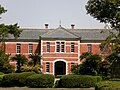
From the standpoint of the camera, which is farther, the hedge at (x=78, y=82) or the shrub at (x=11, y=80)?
the shrub at (x=11, y=80)

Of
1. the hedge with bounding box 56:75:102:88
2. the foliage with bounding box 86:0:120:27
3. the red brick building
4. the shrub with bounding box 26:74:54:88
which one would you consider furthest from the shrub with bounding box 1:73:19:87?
the red brick building

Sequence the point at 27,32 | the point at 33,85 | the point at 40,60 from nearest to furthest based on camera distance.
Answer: the point at 33,85 < the point at 40,60 < the point at 27,32

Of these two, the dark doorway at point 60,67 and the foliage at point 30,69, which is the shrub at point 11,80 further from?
the dark doorway at point 60,67

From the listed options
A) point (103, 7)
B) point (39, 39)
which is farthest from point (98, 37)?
point (103, 7)

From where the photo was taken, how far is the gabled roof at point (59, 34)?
58219 millimetres

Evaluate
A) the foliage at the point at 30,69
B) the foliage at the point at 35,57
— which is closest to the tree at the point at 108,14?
the foliage at the point at 30,69

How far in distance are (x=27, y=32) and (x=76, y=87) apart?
31821 millimetres

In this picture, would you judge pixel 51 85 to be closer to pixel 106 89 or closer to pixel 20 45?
pixel 106 89

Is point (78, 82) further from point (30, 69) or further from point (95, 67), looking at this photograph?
point (30, 69)

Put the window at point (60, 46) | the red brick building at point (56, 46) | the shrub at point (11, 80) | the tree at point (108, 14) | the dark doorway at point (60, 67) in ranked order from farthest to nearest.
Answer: the dark doorway at point (60, 67) < the window at point (60, 46) < the red brick building at point (56, 46) < the tree at point (108, 14) < the shrub at point (11, 80)

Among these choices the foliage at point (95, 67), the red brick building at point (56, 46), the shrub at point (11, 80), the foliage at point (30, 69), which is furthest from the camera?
the red brick building at point (56, 46)

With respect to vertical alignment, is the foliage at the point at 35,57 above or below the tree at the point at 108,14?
below

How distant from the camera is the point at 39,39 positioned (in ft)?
196

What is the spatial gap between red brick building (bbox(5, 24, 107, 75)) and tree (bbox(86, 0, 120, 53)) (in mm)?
15888
